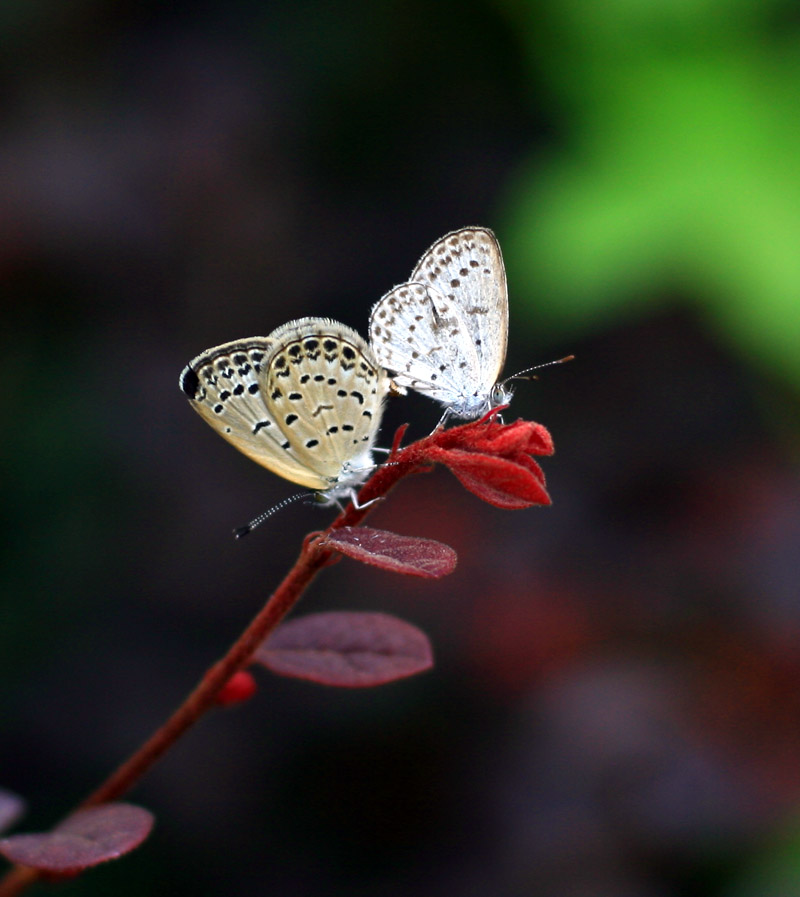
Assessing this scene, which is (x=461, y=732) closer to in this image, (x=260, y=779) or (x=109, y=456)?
(x=260, y=779)

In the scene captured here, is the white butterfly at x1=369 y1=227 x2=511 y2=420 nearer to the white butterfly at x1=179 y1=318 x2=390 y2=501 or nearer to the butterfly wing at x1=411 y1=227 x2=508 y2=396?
the butterfly wing at x1=411 y1=227 x2=508 y2=396

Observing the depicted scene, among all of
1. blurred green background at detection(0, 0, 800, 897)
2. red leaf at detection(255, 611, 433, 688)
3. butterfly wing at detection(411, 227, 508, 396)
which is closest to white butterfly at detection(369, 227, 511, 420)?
butterfly wing at detection(411, 227, 508, 396)

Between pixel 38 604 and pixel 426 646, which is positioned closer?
pixel 426 646

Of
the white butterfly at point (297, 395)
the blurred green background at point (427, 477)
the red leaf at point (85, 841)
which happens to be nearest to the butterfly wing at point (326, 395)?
the white butterfly at point (297, 395)

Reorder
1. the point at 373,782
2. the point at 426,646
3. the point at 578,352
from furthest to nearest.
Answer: the point at 578,352, the point at 373,782, the point at 426,646

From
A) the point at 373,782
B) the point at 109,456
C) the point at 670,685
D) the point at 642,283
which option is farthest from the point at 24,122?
the point at 670,685

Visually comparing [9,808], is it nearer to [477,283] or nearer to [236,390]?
[236,390]
